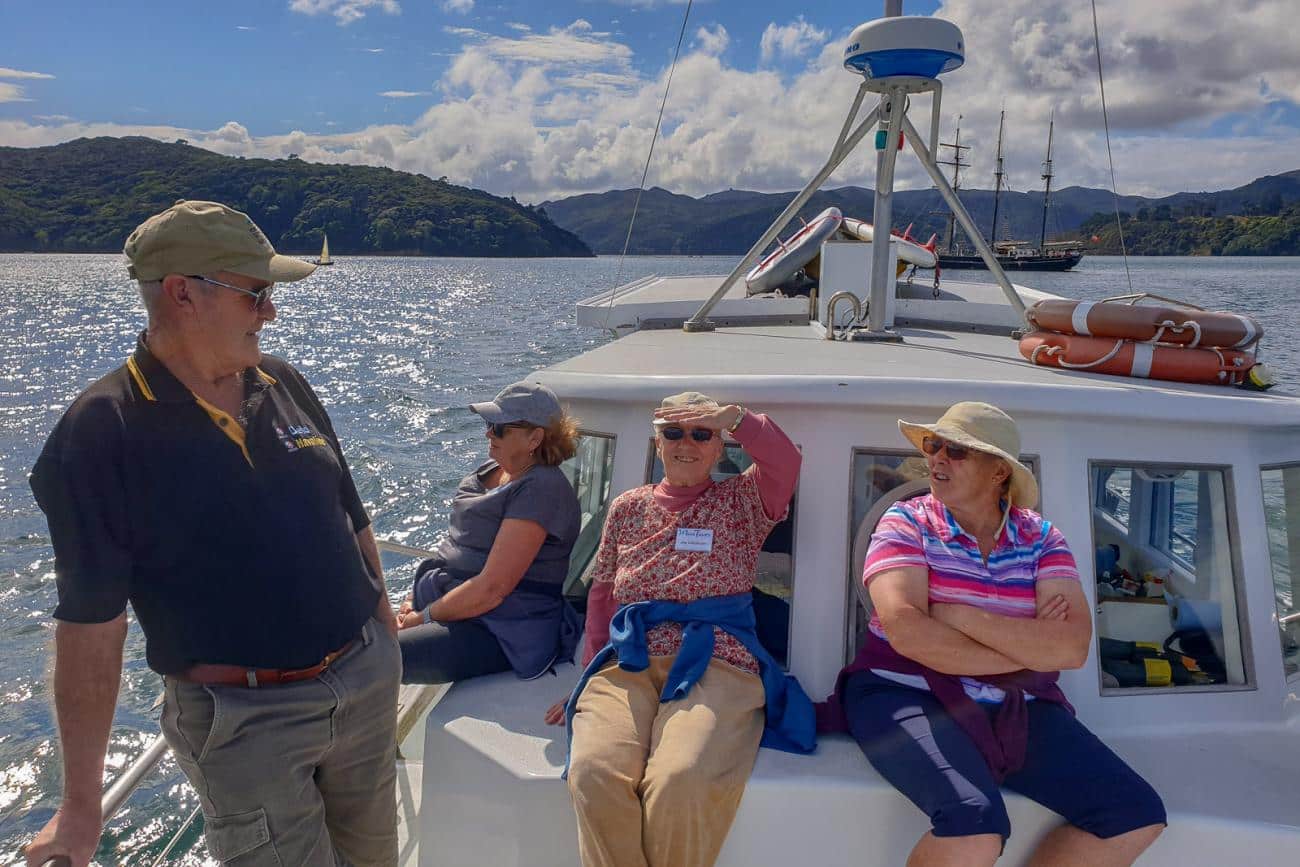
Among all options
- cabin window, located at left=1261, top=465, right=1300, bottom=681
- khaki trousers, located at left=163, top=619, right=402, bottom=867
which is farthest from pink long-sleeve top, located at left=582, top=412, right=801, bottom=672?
cabin window, located at left=1261, top=465, right=1300, bottom=681

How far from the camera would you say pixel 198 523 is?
2.06m

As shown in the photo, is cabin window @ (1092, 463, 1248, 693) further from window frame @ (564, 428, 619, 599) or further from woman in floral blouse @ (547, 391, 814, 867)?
window frame @ (564, 428, 619, 599)

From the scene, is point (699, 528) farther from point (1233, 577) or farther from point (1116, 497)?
point (1116, 497)

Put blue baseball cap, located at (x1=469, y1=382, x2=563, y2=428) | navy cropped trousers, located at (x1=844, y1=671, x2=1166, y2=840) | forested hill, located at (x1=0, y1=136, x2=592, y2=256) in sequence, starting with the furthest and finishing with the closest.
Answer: forested hill, located at (x1=0, y1=136, x2=592, y2=256) → blue baseball cap, located at (x1=469, y1=382, x2=563, y2=428) → navy cropped trousers, located at (x1=844, y1=671, x2=1166, y2=840)

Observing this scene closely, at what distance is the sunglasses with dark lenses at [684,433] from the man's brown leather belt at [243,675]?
4.16ft

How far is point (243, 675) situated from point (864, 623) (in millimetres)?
1911

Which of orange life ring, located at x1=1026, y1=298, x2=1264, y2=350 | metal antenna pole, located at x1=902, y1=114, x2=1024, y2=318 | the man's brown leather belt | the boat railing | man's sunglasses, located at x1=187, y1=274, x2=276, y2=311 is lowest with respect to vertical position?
the boat railing

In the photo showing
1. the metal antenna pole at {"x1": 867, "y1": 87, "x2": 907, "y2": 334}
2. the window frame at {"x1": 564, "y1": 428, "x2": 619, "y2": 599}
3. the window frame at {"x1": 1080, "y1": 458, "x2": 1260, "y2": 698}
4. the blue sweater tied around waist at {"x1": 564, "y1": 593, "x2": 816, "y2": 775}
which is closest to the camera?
the blue sweater tied around waist at {"x1": 564, "y1": 593, "x2": 816, "y2": 775}

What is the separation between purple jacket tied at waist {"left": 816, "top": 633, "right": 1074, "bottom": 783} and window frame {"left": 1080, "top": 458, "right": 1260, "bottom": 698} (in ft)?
1.34

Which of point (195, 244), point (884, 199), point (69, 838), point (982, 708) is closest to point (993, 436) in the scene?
point (982, 708)

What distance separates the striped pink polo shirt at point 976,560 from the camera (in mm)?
2686

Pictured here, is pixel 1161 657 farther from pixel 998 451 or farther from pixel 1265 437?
pixel 998 451

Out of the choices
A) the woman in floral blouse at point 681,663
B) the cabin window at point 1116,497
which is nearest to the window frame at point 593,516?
the woman in floral blouse at point 681,663

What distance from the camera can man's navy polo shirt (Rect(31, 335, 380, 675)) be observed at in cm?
190
